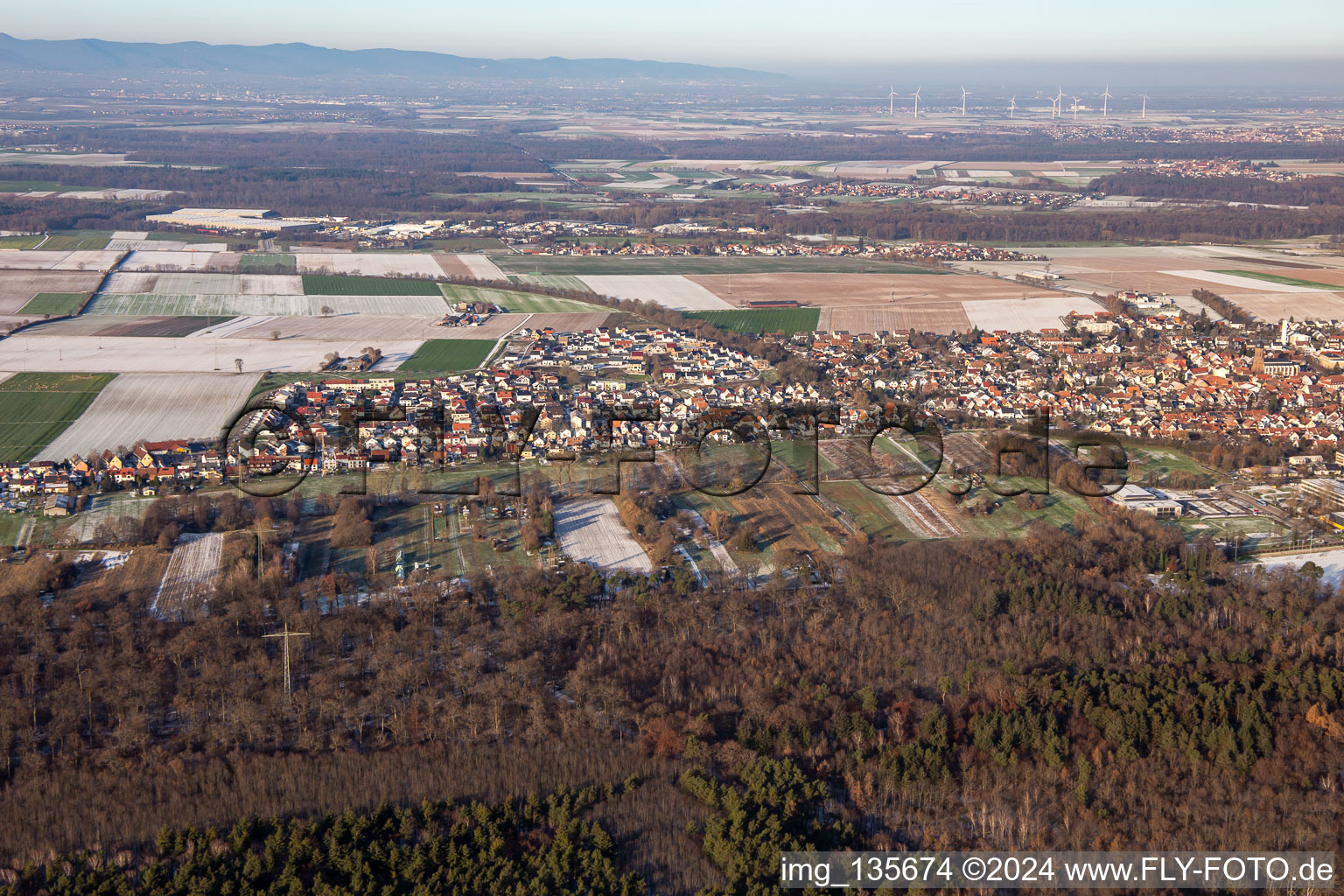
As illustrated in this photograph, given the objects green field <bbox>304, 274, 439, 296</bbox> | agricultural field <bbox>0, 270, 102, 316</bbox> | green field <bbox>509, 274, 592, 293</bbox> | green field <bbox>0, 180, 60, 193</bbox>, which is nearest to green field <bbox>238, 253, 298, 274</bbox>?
green field <bbox>304, 274, 439, 296</bbox>

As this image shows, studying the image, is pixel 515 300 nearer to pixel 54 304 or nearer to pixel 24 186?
pixel 54 304

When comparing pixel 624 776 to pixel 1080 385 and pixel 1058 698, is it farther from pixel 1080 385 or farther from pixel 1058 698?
pixel 1080 385

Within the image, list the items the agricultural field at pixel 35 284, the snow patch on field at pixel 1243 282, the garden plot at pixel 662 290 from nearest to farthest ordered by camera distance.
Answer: the agricultural field at pixel 35 284, the garden plot at pixel 662 290, the snow patch on field at pixel 1243 282

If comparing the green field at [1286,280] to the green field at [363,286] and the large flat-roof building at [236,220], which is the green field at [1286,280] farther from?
the large flat-roof building at [236,220]

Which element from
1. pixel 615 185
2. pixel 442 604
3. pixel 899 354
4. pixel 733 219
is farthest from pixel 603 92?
pixel 442 604

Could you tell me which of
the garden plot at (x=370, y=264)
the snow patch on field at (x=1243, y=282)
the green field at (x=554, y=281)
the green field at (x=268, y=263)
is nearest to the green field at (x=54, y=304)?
the green field at (x=268, y=263)

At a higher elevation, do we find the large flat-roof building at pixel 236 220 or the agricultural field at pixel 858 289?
the large flat-roof building at pixel 236 220

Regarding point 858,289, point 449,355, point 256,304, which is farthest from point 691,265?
point 449,355

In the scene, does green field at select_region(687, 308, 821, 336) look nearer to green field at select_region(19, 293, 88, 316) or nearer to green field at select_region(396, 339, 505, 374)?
green field at select_region(396, 339, 505, 374)
